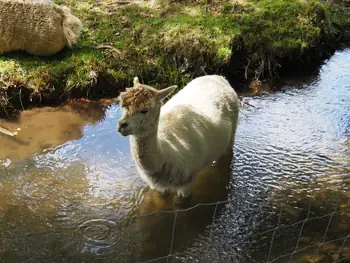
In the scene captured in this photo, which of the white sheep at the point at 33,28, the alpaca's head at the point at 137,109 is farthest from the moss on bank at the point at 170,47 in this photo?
the alpaca's head at the point at 137,109

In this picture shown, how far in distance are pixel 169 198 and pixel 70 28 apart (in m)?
4.71

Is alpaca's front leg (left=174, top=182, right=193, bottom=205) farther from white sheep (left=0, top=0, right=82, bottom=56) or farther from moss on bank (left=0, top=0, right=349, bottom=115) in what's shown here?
white sheep (left=0, top=0, right=82, bottom=56)

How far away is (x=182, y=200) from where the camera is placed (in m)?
4.97

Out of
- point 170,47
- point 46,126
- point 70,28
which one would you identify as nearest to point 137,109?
point 46,126

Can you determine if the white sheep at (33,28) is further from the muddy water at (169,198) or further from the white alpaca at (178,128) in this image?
the white alpaca at (178,128)

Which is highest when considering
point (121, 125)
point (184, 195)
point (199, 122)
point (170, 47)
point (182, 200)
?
point (121, 125)

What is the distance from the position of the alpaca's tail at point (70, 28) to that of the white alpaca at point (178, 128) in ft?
11.9

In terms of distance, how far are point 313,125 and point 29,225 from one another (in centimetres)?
519

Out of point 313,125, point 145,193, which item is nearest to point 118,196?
point 145,193

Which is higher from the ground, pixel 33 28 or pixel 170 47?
pixel 33 28

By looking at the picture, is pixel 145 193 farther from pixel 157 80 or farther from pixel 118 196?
pixel 157 80

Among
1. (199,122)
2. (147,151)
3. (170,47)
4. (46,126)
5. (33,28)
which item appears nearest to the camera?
(147,151)

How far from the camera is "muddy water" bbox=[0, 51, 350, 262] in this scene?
175 inches

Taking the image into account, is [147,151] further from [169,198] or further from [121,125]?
[169,198]
